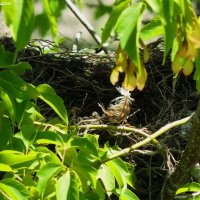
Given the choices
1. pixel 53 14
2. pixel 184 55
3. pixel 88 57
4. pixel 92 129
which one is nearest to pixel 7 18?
pixel 53 14

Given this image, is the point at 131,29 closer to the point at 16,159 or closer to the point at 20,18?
the point at 20,18

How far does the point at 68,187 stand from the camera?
142cm

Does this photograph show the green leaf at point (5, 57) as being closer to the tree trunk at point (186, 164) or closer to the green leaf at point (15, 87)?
the green leaf at point (15, 87)

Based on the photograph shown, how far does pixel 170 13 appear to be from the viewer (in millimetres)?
953

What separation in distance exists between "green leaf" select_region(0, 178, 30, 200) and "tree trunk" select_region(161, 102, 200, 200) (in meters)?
0.50

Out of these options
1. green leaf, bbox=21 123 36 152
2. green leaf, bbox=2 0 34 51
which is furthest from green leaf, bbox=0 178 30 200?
green leaf, bbox=2 0 34 51

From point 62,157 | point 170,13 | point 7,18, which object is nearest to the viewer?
point 7,18

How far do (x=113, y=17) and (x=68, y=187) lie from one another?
0.51m

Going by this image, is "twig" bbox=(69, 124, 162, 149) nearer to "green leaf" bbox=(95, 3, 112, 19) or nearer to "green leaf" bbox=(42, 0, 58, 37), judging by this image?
"green leaf" bbox=(95, 3, 112, 19)

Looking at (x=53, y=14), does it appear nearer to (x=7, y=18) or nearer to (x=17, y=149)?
(x=7, y=18)

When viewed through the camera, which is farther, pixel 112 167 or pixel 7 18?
pixel 112 167

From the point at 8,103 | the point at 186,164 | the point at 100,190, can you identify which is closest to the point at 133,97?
the point at 186,164

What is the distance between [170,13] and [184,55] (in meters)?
0.15

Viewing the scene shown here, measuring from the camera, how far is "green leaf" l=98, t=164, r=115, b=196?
163 cm
